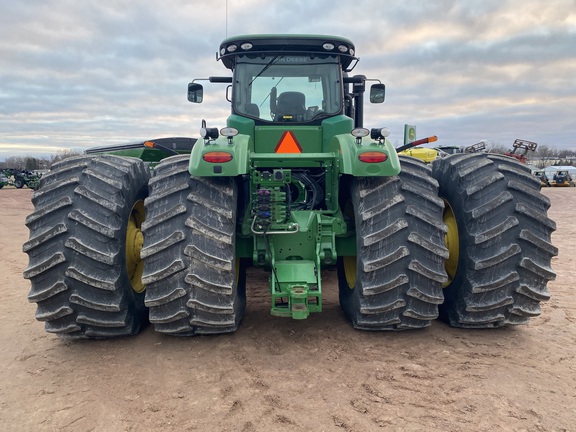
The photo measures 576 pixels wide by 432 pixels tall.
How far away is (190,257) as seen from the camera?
11.5ft

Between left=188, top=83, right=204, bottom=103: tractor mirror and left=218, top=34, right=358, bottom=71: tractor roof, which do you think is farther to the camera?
left=188, top=83, right=204, bottom=103: tractor mirror

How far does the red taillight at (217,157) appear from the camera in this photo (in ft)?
12.0

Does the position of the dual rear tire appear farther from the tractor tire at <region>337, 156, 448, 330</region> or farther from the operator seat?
the operator seat

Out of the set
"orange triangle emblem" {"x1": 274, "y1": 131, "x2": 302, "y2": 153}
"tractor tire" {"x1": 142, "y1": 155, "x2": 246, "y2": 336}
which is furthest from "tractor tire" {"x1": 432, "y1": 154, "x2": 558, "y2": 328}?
"tractor tire" {"x1": 142, "y1": 155, "x2": 246, "y2": 336}

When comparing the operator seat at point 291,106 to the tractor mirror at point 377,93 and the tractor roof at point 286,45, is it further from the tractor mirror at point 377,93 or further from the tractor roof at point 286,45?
the tractor mirror at point 377,93

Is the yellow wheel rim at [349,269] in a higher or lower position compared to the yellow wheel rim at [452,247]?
lower

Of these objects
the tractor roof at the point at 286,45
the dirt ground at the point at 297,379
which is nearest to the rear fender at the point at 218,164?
the dirt ground at the point at 297,379

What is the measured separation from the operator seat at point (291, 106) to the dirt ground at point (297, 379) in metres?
2.21

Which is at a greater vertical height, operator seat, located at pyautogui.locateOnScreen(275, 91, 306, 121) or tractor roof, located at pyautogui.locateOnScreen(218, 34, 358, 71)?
tractor roof, located at pyautogui.locateOnScreen(218, 34, 358, 71)

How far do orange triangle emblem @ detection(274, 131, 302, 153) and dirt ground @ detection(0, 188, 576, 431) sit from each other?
5.69ft

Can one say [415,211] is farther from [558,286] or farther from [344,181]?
[558,286]

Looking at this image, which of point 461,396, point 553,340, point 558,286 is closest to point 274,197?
point 461,396

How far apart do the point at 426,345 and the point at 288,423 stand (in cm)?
159

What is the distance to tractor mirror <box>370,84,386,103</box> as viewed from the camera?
612 cm
